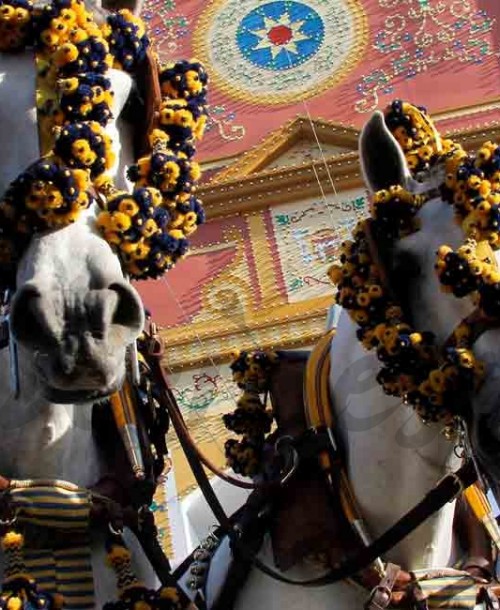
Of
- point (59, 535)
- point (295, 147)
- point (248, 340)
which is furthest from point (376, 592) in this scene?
point (295, 147)

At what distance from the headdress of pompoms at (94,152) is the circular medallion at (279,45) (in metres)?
3.69

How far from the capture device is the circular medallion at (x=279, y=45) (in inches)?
215

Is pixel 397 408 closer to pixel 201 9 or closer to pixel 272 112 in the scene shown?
pixel 272 112

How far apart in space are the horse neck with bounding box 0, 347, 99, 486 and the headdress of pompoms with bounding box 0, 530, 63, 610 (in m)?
0.10

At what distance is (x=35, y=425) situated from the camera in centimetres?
169

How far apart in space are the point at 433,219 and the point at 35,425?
0.63m

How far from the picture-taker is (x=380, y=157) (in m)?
1.79

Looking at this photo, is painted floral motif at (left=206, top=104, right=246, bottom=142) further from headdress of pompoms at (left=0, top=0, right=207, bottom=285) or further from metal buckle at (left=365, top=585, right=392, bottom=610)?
metal buckle at (left=365, top=585, right=392, bottom=610)

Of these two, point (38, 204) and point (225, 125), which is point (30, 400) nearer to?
point (38, 204)

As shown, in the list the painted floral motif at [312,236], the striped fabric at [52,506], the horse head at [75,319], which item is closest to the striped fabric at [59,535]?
the striped fabric at [52,506]

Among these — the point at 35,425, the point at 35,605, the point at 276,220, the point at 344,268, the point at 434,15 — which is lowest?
the point at 276,220

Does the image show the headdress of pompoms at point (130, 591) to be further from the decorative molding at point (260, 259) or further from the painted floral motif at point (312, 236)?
the painted floral motif at point (312, 236)

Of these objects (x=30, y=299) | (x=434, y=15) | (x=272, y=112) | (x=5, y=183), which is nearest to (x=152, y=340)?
(x=5, y=183)

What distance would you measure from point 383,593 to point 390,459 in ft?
0.62
